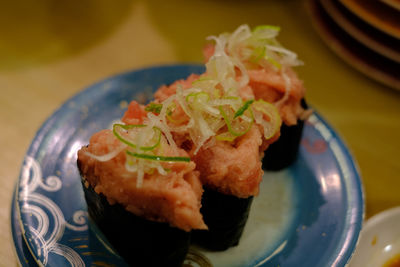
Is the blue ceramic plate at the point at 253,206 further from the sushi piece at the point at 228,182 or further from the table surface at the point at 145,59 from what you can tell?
the table surface at the point at 145,59

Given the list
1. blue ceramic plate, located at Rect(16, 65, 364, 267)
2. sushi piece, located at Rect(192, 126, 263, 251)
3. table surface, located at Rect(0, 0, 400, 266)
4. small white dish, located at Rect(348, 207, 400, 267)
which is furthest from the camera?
table surface, located at Rect(0, 0, 400, 266)

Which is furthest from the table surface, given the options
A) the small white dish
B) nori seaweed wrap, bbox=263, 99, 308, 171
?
nori seaweed wrap, bbox=263, 99, 308, 171

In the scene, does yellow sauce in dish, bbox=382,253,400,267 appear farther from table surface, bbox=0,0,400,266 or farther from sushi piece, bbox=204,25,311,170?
sushi piece, bbox=204,25,311,170

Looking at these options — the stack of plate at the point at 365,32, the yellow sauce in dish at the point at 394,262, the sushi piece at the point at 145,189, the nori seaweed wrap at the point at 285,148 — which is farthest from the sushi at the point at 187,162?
the stack of plate at the point at 365,32

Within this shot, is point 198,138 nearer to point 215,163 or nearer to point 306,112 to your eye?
point 215,163

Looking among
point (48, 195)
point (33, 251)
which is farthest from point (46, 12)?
point (33, 251)

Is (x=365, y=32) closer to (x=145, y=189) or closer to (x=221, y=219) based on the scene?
(x=221, y=219)
